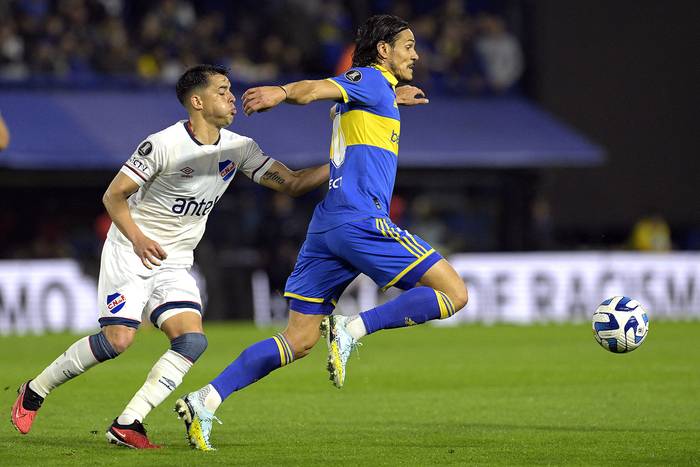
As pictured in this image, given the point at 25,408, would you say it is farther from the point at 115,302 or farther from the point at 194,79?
the point at 194,79

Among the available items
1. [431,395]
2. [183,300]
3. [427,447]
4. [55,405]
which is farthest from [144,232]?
[431,395]

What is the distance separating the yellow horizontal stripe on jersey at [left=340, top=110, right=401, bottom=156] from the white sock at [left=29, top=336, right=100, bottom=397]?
6.37 feet

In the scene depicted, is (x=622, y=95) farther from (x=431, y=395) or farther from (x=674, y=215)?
(x=431, y=395)

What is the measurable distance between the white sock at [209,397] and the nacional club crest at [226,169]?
1.37 metres

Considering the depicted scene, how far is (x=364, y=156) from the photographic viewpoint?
8117 millimetres

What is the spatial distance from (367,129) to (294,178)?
2.86 ft

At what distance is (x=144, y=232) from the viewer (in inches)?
339

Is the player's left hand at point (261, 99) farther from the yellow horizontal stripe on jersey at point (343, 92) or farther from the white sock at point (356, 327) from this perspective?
the white sock at point (356, 327)

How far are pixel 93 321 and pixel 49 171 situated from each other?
5.51 m

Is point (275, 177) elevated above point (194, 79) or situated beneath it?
situated beneath

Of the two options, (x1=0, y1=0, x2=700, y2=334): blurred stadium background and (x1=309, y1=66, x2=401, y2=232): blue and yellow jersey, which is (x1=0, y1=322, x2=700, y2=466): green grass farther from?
(x1=0, y1=0, x2=700, y2=334): blurred stadium background

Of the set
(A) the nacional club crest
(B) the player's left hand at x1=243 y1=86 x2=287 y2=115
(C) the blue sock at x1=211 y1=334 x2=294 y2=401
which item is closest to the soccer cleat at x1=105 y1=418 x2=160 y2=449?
(C) the blue sock at x1=211 y1=334 x2=294 y2=401

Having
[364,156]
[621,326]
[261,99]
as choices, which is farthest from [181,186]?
[621,326]

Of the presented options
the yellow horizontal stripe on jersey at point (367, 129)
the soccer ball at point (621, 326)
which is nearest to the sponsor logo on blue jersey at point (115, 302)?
the yellow horizontal stripe on jersey at point (367, 129)
